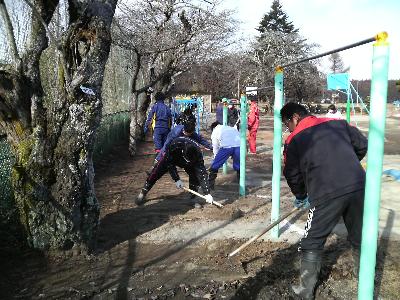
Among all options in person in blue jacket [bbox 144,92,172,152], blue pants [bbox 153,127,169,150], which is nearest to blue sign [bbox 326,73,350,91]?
person in blue jacket [bbox 144,92,172,152]

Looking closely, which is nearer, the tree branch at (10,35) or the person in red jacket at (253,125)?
the tree branch at (10,35)

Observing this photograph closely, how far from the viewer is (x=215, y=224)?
5.57 metres

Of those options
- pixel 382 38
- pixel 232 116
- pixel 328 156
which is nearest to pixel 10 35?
pixel 328 156

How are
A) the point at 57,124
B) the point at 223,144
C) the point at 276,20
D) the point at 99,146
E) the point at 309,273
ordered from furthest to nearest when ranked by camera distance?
the point at 276,20 → the point at 99,146 → the point at 223,144 → the point at 57,124 → the point at 309,273

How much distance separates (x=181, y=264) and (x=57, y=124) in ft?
6.14

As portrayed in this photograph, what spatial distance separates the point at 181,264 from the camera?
4.29 metres

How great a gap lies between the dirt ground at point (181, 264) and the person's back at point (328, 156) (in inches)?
40.6

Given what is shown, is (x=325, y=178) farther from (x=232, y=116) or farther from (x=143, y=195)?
(x=232, y=116)

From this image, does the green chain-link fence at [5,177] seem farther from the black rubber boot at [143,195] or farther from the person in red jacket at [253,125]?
the person in red jacket at [253,125]

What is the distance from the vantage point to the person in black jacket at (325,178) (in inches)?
127

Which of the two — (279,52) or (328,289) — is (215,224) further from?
(279,52)

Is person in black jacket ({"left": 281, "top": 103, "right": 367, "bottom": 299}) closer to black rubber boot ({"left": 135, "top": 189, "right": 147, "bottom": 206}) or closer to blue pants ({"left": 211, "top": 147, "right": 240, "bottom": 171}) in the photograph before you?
black rubber boot ({"left": 135, "top": 189, "right": 147, "bottom": 206})

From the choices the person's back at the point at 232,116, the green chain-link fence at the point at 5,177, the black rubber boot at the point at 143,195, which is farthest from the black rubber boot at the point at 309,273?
the person's back at the point at 232,116

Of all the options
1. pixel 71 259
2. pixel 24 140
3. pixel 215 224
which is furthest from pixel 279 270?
pixel 24 140
